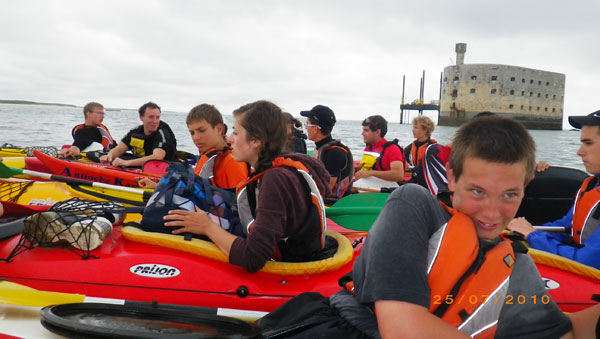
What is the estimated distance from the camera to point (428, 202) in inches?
50.8

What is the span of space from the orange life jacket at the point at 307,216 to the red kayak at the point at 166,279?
12 centimetres

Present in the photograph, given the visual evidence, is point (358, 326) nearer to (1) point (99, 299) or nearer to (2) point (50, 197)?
(1) point (99, 299)

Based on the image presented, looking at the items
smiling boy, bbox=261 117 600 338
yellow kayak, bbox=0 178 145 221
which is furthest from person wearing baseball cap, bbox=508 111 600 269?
yellow kayak, bbox=0 178 145 221

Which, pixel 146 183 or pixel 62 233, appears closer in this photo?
pixel 62 233

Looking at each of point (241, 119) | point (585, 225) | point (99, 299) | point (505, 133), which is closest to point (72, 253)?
point (99, 299)

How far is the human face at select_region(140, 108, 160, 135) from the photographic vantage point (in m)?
6.35

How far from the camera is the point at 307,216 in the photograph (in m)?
2.36

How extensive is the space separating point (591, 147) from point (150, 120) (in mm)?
5558

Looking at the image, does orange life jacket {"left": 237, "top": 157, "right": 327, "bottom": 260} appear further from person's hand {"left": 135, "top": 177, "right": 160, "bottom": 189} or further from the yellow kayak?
person's hand {"left": 135, "top": 177, "right": 160, "bottom": 189}

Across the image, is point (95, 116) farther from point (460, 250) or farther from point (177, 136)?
point (177, 136)

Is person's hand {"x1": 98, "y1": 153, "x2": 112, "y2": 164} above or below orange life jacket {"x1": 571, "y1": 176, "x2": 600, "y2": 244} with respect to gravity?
below

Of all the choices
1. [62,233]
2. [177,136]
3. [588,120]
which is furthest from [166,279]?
[177,136]

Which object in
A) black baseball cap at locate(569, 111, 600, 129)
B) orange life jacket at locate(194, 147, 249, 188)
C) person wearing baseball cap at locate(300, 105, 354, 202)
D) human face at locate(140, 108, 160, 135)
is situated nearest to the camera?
black baseball cap at locate(569, 111, 600, 129)

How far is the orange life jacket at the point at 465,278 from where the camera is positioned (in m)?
1.22
